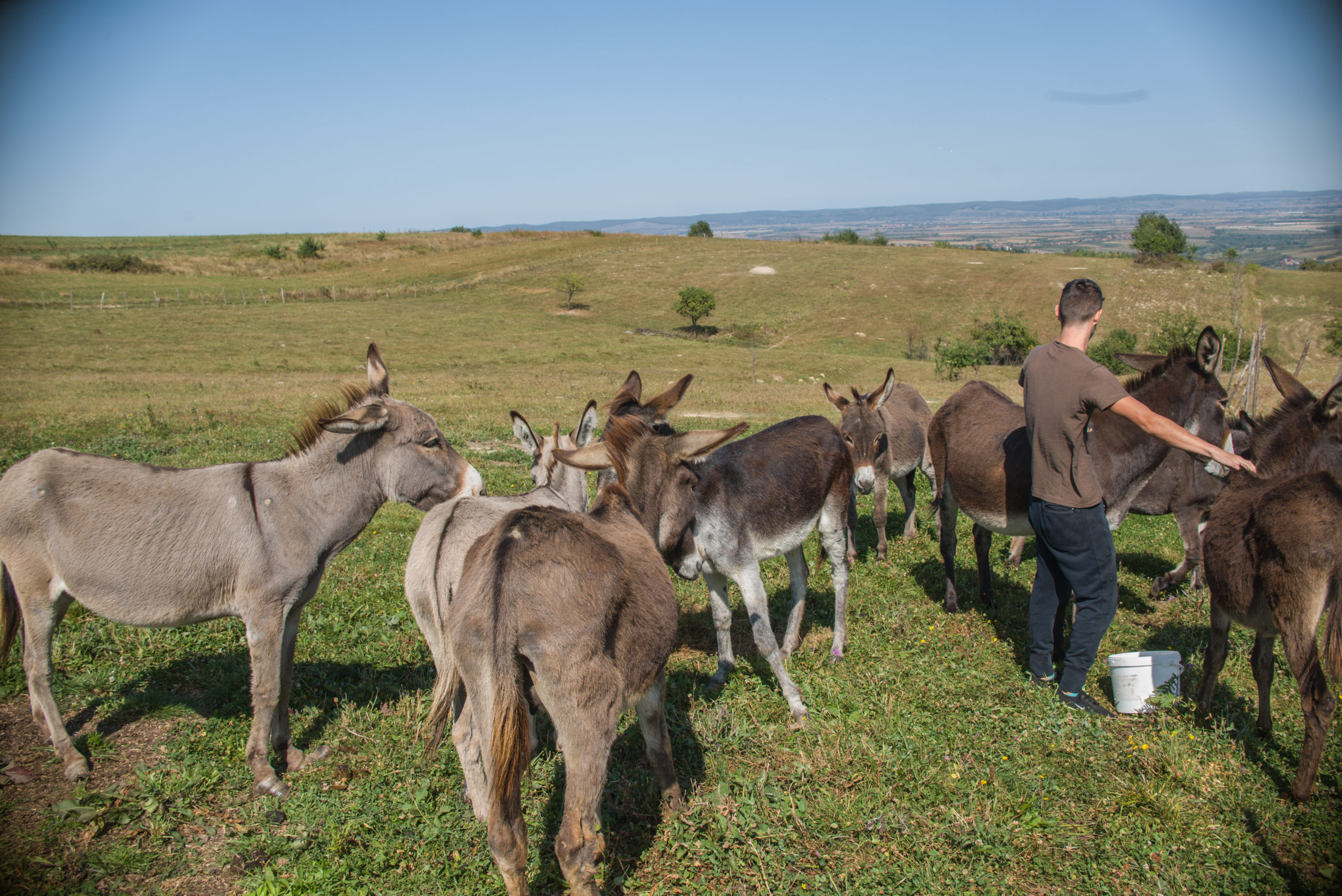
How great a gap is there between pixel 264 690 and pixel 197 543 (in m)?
1.07

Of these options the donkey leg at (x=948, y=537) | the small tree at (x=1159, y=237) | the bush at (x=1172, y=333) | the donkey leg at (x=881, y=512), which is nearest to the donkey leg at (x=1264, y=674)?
the donkey leg at (x=948, y=537)

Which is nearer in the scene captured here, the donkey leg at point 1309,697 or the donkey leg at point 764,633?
the donkey leg at point 1309,697

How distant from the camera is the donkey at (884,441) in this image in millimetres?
8625

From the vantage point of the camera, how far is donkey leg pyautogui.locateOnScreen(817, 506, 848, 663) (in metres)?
6.91

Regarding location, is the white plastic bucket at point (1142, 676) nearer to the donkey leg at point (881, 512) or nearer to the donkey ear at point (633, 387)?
the donkey leg at point (881, 512)

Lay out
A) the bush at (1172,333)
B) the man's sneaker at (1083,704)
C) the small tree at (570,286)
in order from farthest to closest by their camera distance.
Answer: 1. the small tree at (570,286)
2. the bush at (1172,333)
3. the man's sneaker at (1083,704)

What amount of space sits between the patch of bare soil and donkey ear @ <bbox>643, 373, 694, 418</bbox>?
373cm

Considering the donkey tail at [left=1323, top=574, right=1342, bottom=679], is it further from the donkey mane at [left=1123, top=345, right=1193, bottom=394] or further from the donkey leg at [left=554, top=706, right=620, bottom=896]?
the donkey leg at [left=554, top=706, right=620, bottom=896]

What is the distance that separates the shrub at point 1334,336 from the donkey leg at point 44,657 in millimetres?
49503

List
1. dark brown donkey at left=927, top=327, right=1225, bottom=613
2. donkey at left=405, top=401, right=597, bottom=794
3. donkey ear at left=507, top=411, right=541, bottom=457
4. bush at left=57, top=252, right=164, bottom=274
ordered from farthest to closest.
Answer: bush at left=57, top=252, right=164, bottom=274 → donkey ear at left=507, top=411, right=541, bottom=457 → dark brown donkey at left=927, top=327, right=1225, bottom=613 → donkey at left=405, top=401, right=597, bottom=794

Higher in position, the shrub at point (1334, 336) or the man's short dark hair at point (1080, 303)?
the man's short dark hair at point (1080, 303)

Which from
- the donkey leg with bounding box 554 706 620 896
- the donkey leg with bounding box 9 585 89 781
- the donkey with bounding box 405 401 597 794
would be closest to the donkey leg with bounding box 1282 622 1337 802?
the donkey leg with bounding box 554 706 620 896

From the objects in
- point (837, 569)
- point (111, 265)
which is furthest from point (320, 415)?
point (111, 265)

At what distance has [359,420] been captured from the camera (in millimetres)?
5031
